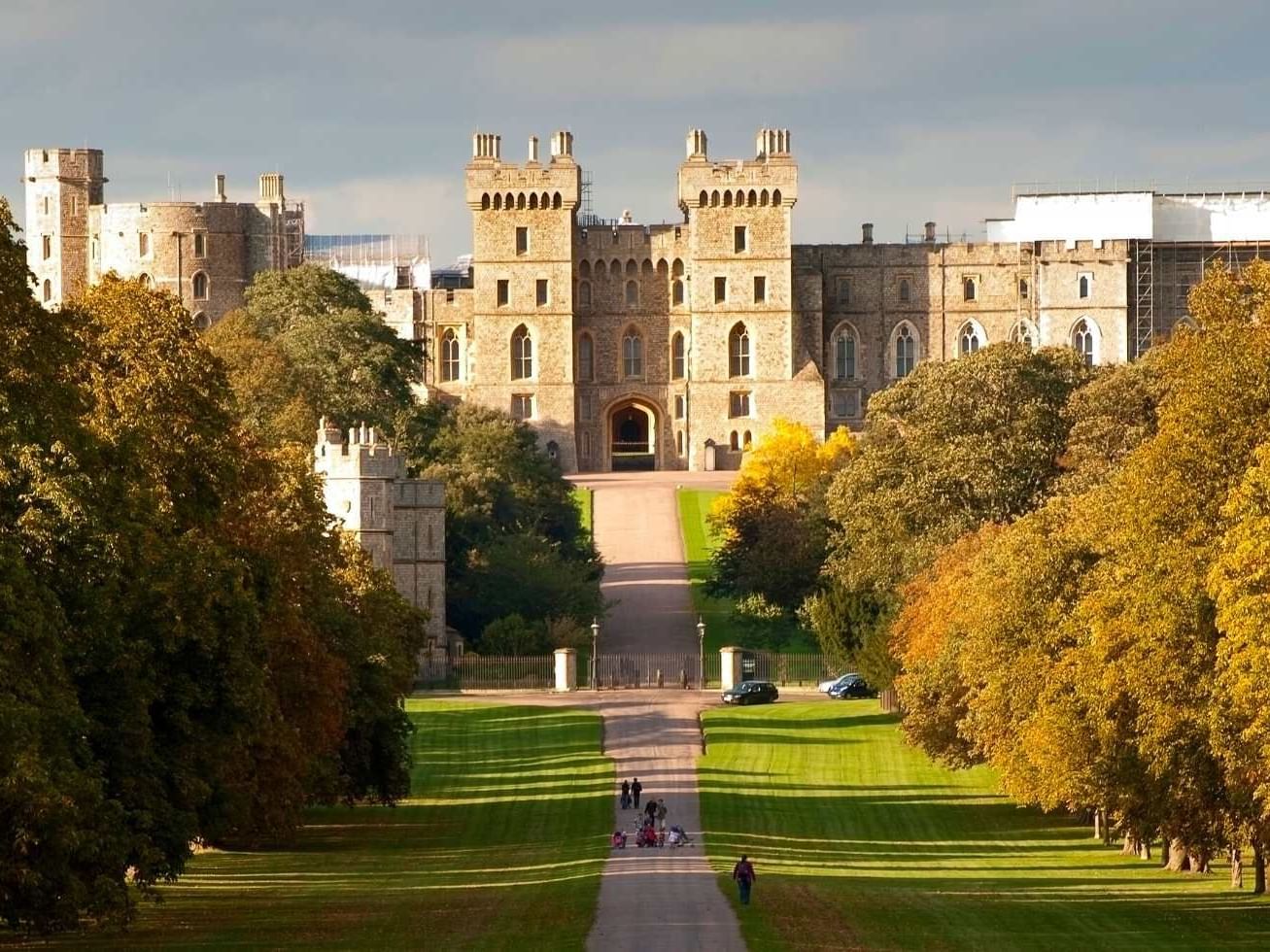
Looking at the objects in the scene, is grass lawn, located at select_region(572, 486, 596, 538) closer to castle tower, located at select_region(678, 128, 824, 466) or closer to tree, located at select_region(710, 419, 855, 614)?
tree, located at select_region(710, 419, 855, 614)

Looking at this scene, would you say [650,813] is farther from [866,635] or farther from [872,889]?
[866,635]

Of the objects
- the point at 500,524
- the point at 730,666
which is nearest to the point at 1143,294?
the point at 500,524

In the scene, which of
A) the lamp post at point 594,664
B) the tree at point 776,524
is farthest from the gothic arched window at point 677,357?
the lamp post at point 594,664

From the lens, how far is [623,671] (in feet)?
228

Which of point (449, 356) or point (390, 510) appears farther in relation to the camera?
point (449, 356)

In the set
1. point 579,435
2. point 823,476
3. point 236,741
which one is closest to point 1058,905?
point 236,741

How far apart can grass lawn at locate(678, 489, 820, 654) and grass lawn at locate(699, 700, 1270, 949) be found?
36.4 feet

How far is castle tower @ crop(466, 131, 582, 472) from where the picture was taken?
107 meters

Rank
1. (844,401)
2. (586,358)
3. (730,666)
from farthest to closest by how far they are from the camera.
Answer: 1. (844,401)
2. (586,358)
3. (730,666)

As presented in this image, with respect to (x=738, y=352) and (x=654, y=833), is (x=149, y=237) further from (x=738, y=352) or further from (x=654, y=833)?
(x=654, y=833)

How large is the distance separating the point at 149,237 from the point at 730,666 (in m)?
44.8

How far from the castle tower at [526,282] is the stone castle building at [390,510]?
1495 inches

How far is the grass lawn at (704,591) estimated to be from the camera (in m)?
72.9

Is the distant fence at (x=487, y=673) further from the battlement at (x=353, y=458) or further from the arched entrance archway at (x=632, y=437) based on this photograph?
the arched entrance archway at (x=632, y=437)
